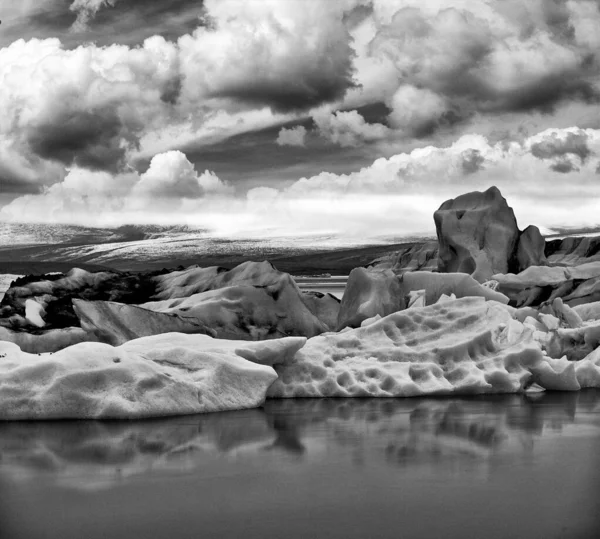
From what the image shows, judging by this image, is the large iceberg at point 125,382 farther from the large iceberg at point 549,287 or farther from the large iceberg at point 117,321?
the large iceberg at point 549,287

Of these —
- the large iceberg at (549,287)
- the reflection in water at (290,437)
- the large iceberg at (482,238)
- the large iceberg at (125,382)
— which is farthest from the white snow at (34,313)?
the large iceberg at (482,238)

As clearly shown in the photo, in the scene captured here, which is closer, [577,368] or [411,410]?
[411,410]

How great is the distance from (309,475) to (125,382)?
258 cm

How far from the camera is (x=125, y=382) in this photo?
734 cm

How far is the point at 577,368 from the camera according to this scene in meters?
9.85

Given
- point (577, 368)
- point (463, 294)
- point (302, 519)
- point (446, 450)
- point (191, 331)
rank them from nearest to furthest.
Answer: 1. point (302, 519)
2. point (446, 450)
3. point (577, 368)
4. point (191, 331)
5. point (463, 294)

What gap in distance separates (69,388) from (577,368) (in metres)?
5.76

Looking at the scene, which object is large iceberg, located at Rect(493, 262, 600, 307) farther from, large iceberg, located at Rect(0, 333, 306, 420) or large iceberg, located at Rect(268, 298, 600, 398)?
large iceberg, located at Rect(0, 333, 306, 420)

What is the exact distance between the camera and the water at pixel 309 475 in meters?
4.25

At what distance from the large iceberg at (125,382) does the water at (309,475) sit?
183 mm

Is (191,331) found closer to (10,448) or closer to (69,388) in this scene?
(69,388)

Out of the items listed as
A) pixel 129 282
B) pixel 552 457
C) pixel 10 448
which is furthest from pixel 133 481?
pixel 129 282

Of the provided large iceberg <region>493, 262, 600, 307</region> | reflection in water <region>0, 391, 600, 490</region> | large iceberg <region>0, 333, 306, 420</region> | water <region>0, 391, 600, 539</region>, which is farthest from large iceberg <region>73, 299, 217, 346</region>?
large iceberg <region>493, 262, 600, 307</region>

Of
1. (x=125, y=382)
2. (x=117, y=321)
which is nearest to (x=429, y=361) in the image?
(x=125, y=382)
